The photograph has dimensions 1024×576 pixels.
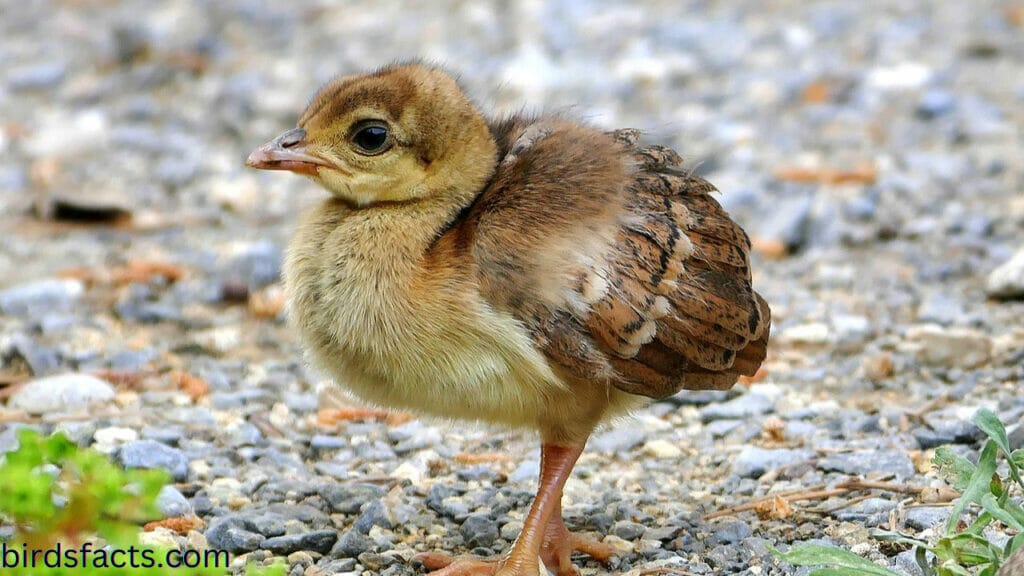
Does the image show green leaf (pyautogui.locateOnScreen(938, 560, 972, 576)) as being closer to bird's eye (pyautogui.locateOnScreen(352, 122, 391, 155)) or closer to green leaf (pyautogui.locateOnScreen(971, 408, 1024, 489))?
green leaf (pyautogui.locateOnScreen(971, 408, 1024, 489))

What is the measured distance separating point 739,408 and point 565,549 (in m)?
1.50

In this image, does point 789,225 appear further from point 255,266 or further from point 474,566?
point 474,566

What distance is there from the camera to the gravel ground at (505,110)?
4492mm

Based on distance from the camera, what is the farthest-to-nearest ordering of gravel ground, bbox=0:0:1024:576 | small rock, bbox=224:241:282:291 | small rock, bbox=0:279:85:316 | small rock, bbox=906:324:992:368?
small rock, bbox=224:241:282:291 → small rock, bbox=0:279:85:316 → small rock, bbox=906:324:992:368 → gravel ground, bbox=0:0:1024:576

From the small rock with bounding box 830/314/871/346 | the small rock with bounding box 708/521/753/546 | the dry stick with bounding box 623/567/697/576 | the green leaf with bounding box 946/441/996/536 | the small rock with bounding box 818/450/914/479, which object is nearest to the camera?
the green leaf with bounding box 946/441/996/536

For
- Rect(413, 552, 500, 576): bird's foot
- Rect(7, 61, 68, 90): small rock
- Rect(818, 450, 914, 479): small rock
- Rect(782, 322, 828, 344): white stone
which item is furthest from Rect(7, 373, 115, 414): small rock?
Rect(7, 61, 68, 90): small rock

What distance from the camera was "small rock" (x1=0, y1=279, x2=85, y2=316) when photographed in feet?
20.4

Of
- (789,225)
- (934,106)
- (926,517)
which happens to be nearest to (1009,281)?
(789,225)

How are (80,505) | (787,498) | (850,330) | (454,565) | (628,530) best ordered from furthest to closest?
(850,330), (787,498), (628,530), (454,565), (80,505)

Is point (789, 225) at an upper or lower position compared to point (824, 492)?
upper

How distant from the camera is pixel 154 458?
4.53 metres

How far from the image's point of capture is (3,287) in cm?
657

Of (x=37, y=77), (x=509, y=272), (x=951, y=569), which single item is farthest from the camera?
(x=37, y=77)

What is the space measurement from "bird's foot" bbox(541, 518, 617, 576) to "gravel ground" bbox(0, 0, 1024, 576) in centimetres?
5
